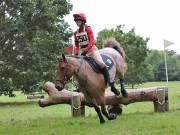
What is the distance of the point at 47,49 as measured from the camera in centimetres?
3559

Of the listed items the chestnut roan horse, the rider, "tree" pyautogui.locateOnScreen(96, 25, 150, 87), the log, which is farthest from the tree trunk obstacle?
"tree" pyautogui.locateOnScreen(96, 25, 150, 87)

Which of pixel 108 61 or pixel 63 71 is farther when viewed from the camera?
pixel 108 61

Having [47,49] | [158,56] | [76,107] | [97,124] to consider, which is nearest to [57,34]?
[47,49]

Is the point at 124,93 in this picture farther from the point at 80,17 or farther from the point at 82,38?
the point at 80,17

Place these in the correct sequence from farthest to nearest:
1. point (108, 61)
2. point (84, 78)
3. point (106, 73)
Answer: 1. point (108, 61)
2. point (106, 73)
3. point (84, 78)

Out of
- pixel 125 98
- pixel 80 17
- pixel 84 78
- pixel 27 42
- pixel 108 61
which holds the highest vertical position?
pixel 27 42

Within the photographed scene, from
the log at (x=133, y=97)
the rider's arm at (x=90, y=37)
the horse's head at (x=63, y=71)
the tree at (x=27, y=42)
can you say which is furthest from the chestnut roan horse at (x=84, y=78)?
the tree at (x=27, y=42)

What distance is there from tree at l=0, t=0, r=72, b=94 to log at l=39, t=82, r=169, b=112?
18524mm

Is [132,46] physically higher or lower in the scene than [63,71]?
higher

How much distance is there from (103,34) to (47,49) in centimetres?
2784

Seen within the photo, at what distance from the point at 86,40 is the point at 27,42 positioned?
22.7 meters

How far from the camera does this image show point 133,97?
15.3m

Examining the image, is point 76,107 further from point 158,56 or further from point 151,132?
point 158,56

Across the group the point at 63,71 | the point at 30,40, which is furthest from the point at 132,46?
the point at 63,71
